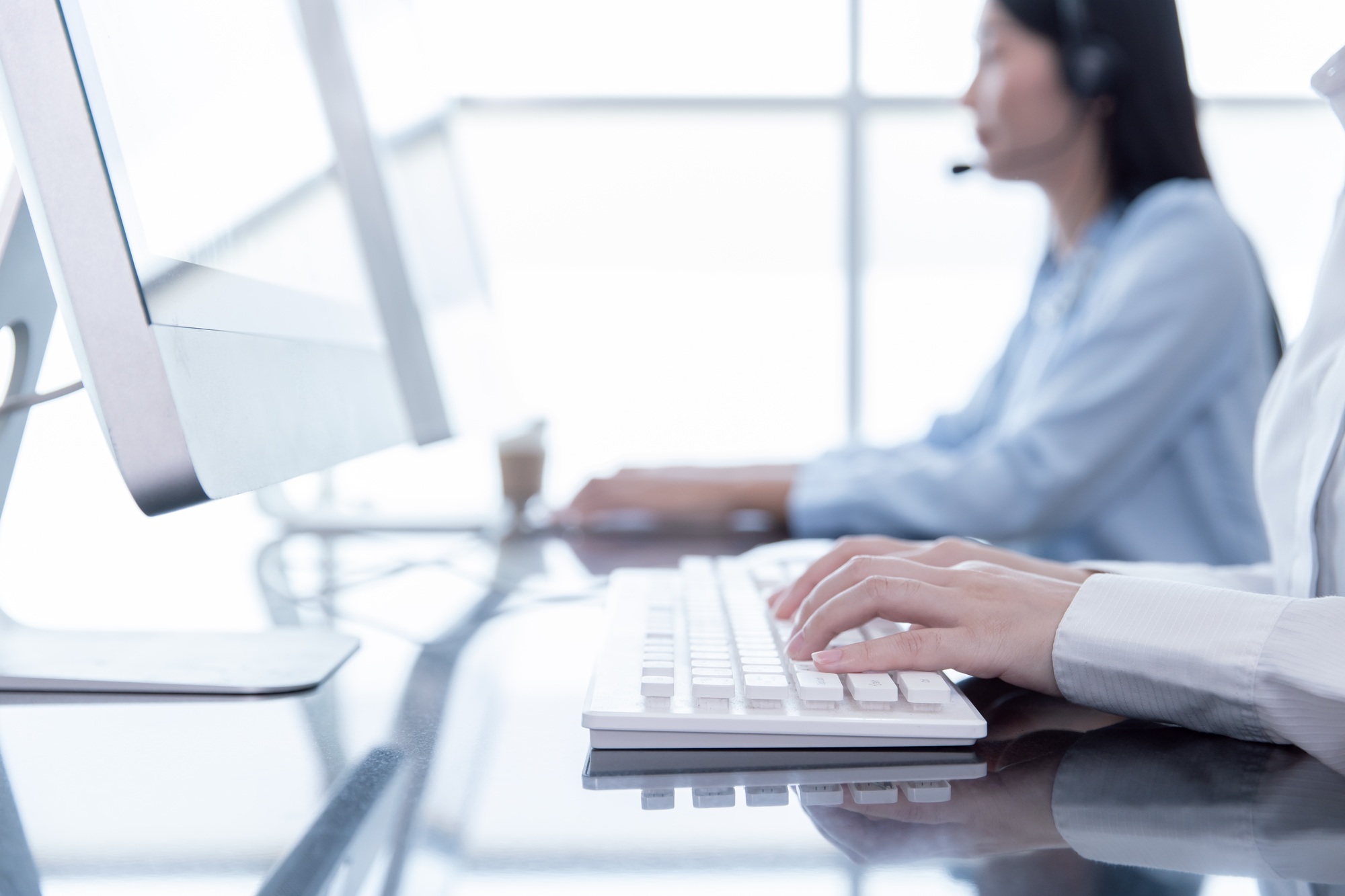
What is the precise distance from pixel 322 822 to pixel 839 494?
89 cm

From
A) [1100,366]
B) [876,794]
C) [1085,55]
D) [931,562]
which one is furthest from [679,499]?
[876,794]

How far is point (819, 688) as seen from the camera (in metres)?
0.45

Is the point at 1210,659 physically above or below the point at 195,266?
below

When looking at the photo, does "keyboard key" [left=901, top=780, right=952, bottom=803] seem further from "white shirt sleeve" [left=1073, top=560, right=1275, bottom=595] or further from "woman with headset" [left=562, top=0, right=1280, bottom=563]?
"woman with headset" [left=562, top=0, right=1280, bottom=563]

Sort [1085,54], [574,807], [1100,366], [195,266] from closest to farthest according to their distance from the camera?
[574,807], [195,266], [1100,366], [1085,54]

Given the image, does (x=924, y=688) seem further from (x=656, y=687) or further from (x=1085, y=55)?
(x=1085, y=55)

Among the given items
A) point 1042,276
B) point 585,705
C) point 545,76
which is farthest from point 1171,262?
point 545,76

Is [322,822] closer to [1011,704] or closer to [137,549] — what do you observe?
[1011,704]

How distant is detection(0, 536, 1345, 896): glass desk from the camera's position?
331 millimetres

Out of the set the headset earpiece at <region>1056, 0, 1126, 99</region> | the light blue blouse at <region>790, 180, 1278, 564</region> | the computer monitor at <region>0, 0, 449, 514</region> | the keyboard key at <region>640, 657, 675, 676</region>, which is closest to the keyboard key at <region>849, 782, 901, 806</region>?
the keyboard key at <region>640, 657, 675, 676</region>

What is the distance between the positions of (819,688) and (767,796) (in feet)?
0.23

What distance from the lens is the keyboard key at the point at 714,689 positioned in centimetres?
44

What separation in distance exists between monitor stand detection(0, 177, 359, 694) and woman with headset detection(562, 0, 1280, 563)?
62 centimetres

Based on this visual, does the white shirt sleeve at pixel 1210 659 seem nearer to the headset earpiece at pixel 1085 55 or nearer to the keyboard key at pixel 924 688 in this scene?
the keyboard key at pixel 924 688
